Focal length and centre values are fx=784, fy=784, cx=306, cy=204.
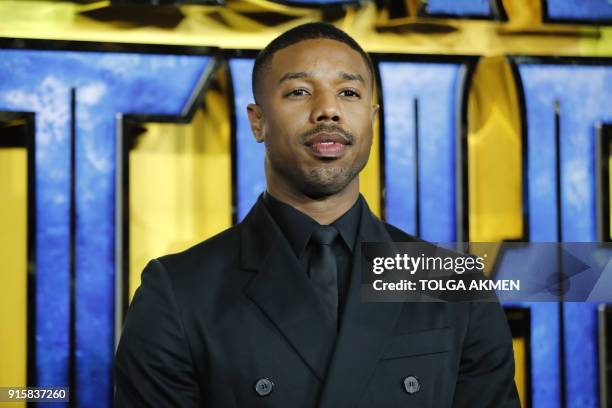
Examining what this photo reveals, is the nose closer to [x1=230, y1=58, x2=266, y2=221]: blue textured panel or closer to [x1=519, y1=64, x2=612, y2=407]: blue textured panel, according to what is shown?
[x1=230, y1=58, x2=266, y2=221]: blue textured panel

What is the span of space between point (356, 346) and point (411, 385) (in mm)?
106

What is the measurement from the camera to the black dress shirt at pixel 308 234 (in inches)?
50.8

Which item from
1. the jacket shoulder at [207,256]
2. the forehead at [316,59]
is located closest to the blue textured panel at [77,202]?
the jacket shoulder at [207,256]

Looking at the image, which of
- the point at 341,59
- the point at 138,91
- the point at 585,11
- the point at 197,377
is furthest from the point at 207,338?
the point at 585,11

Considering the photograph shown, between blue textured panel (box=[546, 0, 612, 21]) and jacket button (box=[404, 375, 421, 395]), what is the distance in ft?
3.94

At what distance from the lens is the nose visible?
1.26 metres

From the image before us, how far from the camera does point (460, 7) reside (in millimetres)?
1998

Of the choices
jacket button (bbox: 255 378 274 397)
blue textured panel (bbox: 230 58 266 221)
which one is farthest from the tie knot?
blue textured panel (bbox: 230 58 266 221)

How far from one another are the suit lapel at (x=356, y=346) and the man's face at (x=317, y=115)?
16cm

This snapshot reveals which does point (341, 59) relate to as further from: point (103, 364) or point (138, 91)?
point (103, 364)

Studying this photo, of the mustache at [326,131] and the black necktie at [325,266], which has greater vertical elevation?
the mustache at [326,131]

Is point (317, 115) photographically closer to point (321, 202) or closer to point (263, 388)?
A: point (321, 202)

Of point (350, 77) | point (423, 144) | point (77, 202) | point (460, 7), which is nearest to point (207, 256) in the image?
point (350, 77)

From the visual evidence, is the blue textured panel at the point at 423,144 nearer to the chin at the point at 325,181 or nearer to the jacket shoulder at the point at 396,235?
the jacket shoulder at the point at 396,235
